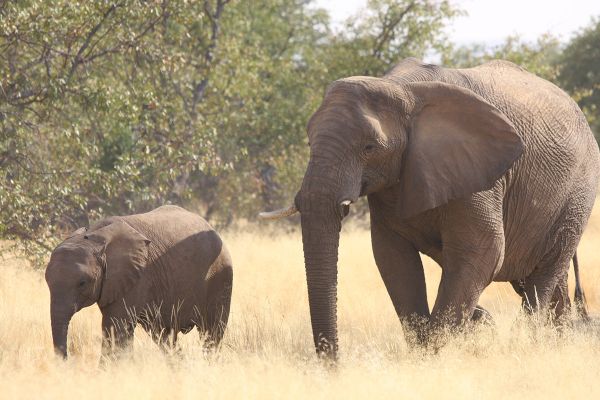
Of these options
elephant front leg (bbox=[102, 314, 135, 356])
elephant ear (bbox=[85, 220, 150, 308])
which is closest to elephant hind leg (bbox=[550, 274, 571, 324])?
elephant ear (bbox=[85, 220, 150, 308])

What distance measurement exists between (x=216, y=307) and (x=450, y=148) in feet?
8.61

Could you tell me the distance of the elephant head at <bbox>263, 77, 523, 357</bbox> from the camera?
23.4ft

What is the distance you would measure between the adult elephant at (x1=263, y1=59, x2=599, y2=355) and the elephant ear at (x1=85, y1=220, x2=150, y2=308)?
4.62ft

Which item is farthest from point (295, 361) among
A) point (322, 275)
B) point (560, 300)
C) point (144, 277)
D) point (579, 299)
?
point (579, 299)

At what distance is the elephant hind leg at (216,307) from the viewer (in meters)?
9.16

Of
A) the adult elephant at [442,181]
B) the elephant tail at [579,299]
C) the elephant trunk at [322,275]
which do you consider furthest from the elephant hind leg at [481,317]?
the elephant trunk at [322,275]

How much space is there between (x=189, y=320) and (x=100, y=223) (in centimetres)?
116

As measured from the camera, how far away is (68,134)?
10695 millimetres

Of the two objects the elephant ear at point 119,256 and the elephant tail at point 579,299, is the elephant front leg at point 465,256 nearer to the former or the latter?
the elephant ear at point 119,256

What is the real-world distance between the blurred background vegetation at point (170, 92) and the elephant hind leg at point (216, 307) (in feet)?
7.59

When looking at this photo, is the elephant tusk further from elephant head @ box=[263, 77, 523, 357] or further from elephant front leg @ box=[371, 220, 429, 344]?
elephant front leg @ box=[371, 220, 429, 344]

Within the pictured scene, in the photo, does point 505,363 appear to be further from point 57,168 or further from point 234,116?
point 234,116

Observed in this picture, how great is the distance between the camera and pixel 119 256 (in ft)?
27.1

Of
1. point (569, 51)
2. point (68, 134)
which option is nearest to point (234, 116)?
point (68, 134)
